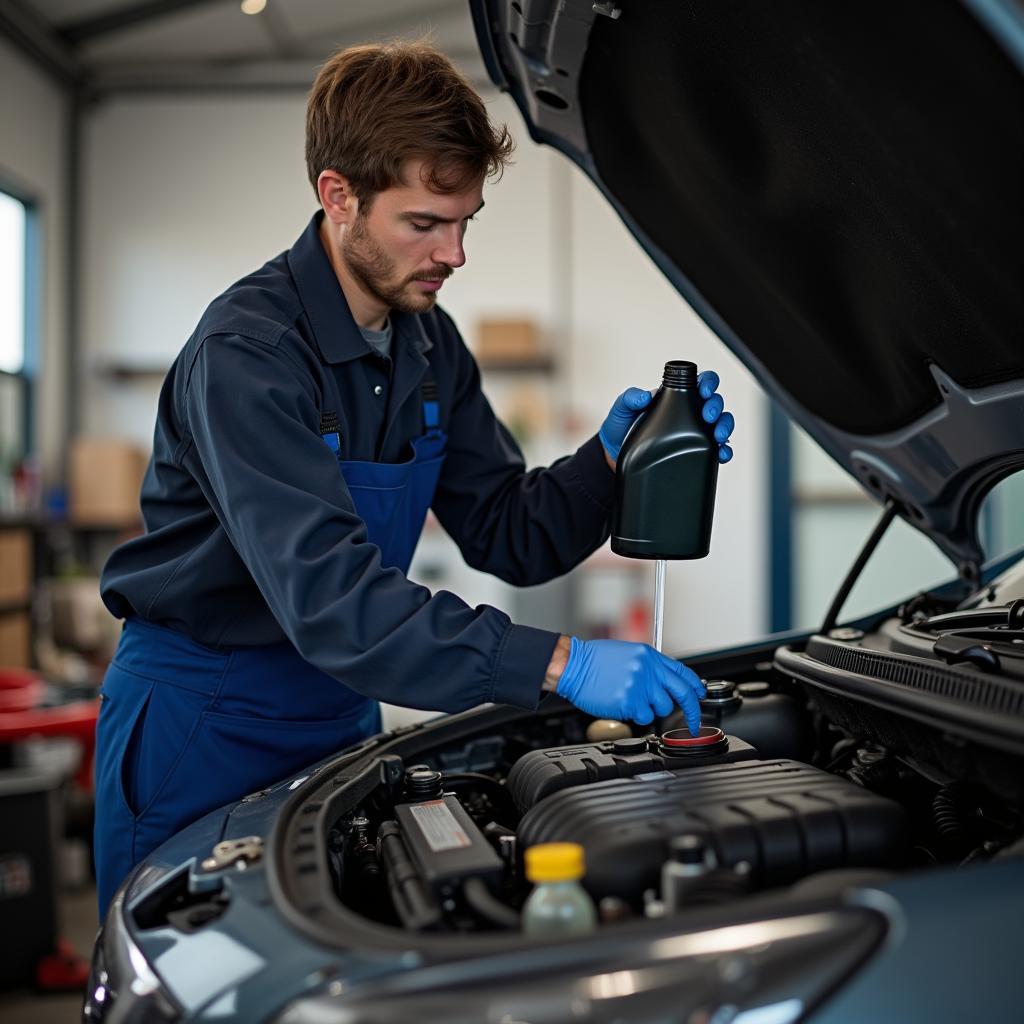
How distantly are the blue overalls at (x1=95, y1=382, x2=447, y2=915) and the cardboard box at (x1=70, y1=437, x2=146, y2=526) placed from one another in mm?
4111

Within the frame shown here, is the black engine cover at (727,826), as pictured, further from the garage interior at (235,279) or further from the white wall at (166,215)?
the white wall at (166,215)

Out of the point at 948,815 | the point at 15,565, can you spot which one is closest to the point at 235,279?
the point at 15,565

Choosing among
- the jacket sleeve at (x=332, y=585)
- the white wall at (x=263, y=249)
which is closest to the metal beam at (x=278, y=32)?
the white wall at (x=263, y=249)

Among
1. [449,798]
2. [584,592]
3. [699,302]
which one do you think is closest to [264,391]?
[449,798]

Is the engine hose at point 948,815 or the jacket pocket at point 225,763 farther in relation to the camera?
the jacket pocket at point 225,763

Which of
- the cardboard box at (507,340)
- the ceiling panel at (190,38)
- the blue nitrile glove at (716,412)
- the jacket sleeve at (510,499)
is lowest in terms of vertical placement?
the jacket sleeve at (510,499)

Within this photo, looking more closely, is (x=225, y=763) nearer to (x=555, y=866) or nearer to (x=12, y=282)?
(x=555, y=866)

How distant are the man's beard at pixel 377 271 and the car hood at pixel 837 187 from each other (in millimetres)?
267

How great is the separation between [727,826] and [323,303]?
2.80ft

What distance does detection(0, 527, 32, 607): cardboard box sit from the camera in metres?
4.55

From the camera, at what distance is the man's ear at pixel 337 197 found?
1.40 meters

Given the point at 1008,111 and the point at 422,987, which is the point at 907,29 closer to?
the point at 1008,111

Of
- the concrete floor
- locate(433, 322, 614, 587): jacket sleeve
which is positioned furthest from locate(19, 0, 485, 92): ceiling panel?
the concrete floor

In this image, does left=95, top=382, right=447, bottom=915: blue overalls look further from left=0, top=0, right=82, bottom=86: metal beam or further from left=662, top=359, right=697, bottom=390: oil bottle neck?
left=0, top=0, right=82, bottom=86: metal beam
